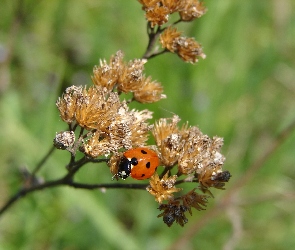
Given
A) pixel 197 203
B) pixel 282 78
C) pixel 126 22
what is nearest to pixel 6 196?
pixel 126 22

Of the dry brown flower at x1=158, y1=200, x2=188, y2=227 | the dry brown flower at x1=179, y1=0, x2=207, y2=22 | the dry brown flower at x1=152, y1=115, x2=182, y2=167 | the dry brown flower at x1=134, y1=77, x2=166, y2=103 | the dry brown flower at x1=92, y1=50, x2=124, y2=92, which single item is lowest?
the dry brown flower at x1=158, y1=200, x2=188, y2=227

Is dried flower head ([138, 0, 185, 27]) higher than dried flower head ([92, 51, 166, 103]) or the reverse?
higher

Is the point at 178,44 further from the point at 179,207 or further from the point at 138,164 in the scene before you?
the point at 179,207

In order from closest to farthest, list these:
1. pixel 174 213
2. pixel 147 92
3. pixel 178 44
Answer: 1. pixel 174 213
2. pixel 147 92
3. pixel 178 44

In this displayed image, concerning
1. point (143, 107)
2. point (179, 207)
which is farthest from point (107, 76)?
point (143, 107)

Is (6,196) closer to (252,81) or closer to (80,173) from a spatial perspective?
(80,173)

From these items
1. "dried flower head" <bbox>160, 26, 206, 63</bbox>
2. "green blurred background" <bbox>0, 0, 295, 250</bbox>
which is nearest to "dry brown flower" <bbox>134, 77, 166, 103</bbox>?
"dried flower head" <bbox>160, 26, 206, 63</bbox>

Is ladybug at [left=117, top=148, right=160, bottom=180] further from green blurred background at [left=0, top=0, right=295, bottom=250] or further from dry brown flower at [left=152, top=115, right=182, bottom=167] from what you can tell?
green blurred background at [left=0, top=0, right=295, bottom=250]
